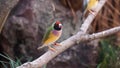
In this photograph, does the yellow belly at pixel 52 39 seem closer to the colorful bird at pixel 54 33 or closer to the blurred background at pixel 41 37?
the colorful bird at pixel 54 33

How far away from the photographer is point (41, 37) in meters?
3.66

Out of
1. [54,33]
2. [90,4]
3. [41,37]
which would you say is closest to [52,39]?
[54,33]

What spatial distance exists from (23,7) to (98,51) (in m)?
1.02

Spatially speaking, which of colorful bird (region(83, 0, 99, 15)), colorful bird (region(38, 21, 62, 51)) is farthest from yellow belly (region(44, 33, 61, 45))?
colorful bird (region(83, 0, 99, 15))

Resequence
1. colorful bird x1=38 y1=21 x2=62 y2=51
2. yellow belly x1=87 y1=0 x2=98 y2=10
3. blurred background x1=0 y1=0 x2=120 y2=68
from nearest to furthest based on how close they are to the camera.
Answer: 1. colorful bird x1=38 y1=21 x2=62 y2=51
2. yellow belly x1=87 y1=0 x2=98 y2=10
3. blurred background x1=0 y1=0 x2=120 y2=68

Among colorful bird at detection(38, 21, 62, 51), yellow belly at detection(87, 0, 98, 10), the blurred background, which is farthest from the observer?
the blurred background

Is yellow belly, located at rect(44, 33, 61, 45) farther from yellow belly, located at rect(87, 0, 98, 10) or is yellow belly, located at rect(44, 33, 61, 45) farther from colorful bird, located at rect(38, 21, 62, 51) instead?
yellow belly, located at rect(87, 0, 98, 10)

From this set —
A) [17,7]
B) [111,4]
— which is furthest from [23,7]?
[111,4]

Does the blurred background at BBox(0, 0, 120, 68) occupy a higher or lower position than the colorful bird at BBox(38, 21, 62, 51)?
lower

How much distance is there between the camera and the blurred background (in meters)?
3.52

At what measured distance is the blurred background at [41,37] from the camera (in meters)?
3.52

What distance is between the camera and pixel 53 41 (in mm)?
2338

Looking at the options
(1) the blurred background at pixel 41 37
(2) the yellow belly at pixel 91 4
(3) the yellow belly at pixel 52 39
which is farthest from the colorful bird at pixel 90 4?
(3) the yellow belly at pixel 52 39

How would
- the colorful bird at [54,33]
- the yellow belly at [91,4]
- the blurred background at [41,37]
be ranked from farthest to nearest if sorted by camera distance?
1. the blurred background at [41,37]
2. the yellow belly at [91,4]
3. the colorful bird at [54,33]
